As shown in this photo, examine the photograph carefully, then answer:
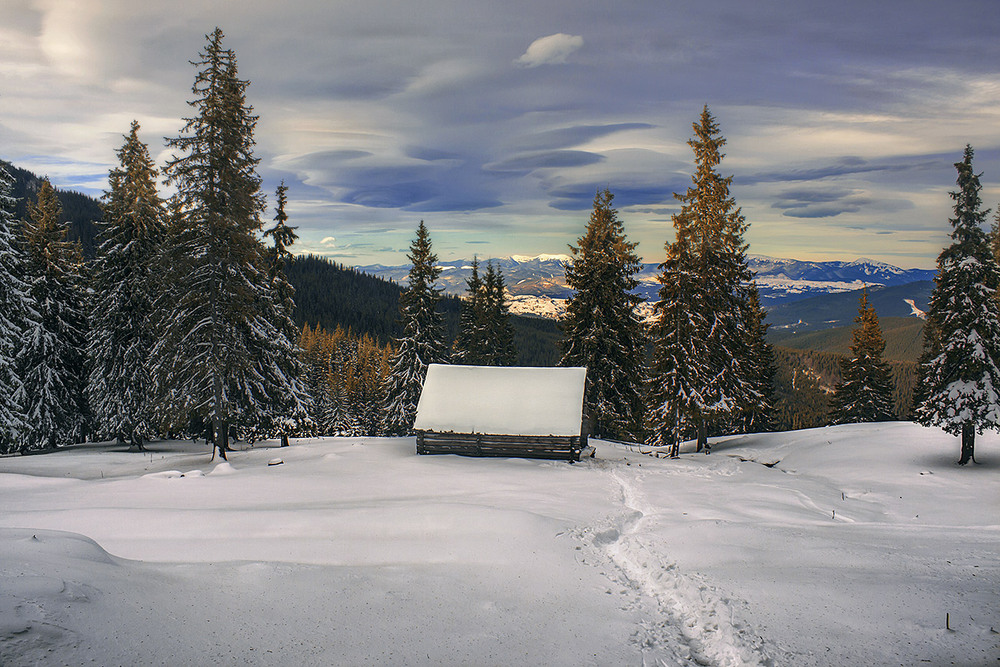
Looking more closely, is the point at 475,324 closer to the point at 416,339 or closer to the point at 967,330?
the point at 416,339

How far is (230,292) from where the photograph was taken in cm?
2264

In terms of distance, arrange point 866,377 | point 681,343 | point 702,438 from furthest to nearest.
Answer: point 866,377 < point 702,438 < point 681,343

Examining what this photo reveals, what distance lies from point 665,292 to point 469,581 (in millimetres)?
23022

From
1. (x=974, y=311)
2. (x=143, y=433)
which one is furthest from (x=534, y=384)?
(x=143, y=433)

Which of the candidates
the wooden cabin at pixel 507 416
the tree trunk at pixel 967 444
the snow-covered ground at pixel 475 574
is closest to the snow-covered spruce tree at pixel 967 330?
the tree trunk at pixel 967 444

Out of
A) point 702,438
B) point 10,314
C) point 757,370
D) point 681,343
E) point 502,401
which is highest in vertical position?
point 681,343

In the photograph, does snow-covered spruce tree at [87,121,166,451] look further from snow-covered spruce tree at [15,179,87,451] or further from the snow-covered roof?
the snow-covered roof

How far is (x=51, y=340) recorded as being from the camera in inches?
1090

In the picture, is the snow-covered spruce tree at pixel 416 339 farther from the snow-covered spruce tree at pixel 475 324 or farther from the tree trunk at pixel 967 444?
the tree trunk at pixel 967 444

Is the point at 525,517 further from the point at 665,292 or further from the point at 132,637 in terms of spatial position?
the point at 665,292

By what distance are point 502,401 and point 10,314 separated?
2610 centimetres

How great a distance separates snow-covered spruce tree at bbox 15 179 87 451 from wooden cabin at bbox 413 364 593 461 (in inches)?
834

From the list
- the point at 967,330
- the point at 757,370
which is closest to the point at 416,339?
the point at 757,370

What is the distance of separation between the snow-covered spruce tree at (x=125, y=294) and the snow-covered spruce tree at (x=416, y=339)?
48.6ft
